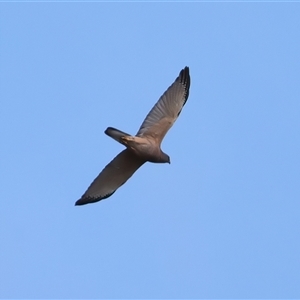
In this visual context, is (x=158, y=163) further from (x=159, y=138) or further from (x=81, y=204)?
(x=81, y=204)

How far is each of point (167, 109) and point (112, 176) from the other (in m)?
2.10

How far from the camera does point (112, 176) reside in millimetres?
17969

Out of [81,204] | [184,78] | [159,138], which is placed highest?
[184,78]

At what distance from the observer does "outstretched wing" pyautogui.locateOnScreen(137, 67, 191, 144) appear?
58.1ft

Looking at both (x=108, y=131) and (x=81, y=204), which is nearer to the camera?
(x=108, y=131)

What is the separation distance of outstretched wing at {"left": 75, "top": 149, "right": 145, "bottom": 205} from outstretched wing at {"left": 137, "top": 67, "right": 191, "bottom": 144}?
0.66 m

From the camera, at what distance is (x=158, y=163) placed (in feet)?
57.9

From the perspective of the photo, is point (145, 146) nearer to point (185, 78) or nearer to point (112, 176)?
point (112, 176)

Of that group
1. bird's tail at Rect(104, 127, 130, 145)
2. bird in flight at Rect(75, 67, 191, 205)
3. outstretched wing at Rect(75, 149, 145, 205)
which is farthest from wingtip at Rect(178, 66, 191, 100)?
bird's tail at Rect(104, 127, 130, 145)

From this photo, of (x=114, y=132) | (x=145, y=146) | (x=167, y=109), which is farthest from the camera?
(x=167, y=109)

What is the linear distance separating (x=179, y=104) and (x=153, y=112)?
2.53 ft

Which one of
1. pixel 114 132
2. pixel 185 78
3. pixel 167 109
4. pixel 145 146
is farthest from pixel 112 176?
pixel 185 78

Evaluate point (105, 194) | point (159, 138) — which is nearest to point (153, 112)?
point (159, 138)

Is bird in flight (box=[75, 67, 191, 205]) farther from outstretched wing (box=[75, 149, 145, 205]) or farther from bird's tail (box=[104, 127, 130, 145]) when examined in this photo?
bird's tail (box=[104, 127, 130, 145])
